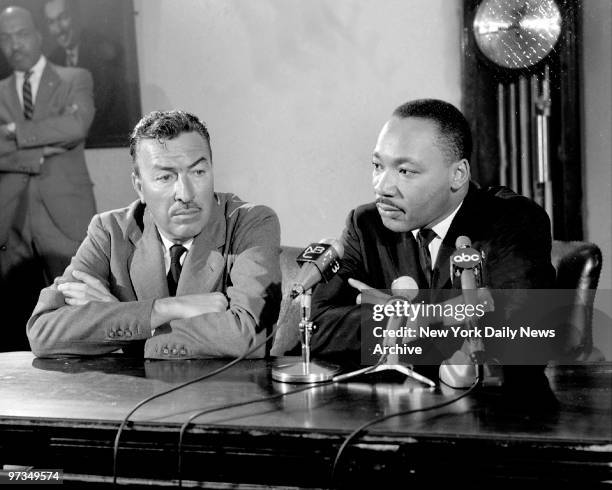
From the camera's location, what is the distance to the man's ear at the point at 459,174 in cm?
231

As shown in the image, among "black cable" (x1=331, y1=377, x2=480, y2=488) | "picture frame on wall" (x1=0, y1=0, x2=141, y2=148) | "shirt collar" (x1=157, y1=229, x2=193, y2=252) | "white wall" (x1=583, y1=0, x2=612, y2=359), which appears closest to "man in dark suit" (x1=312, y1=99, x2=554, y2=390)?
"shirt collar" (x1=157, y1=229, x2=193, y2=252)

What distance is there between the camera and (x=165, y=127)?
2369mm

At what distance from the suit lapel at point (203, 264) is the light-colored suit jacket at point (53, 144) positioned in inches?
60.8

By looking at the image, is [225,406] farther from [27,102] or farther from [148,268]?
[27,102]

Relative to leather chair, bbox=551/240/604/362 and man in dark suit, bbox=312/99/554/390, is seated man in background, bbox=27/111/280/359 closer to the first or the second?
man in dark suit, bbox=312/99/554/390

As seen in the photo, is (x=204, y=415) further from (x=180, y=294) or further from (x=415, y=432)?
(x=180, y=294)

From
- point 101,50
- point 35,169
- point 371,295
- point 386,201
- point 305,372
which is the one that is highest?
point 101,50

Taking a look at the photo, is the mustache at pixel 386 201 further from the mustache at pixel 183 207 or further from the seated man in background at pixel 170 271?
the mustache at pixel 183 207

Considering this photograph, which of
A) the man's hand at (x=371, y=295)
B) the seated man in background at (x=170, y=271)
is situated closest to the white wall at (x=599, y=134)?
the man's hand at (x=371, y=295)

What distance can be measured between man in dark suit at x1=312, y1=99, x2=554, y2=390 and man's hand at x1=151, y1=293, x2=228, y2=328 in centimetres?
28

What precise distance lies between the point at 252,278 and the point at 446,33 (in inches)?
59.5

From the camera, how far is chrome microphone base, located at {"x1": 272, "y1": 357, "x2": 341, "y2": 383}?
68.3 inches

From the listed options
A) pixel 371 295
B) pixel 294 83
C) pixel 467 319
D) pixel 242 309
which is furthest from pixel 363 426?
pixel 294 83

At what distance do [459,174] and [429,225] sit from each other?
173 mm
